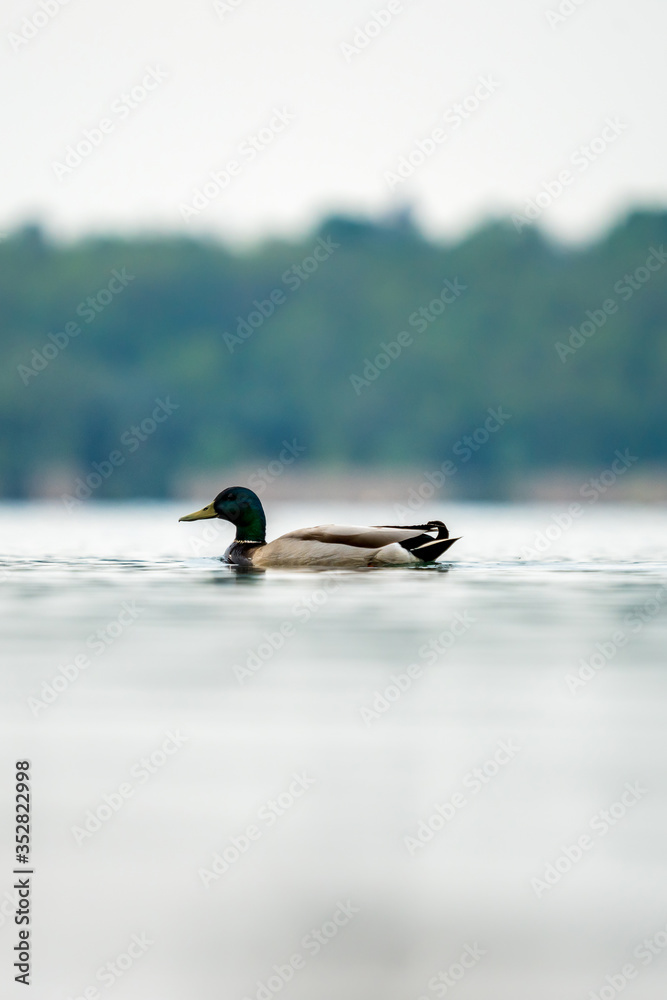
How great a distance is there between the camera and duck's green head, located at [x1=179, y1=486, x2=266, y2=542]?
13.8 metres

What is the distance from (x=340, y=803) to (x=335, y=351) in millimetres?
68065

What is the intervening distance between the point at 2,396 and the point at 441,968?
6038cm

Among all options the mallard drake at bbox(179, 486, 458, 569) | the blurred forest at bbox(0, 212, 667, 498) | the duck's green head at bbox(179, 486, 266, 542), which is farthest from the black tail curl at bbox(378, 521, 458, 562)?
the blurred forest at bbox(0, 212, 667, 498)

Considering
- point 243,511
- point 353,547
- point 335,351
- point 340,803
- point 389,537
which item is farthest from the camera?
point 335,351

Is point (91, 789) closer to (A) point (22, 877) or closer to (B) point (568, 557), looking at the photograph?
(A) point (22, 877)

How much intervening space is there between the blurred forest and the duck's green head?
40.9m

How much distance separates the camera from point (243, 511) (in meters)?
13.8

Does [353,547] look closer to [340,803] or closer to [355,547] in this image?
[355,547]

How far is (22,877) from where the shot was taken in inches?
169

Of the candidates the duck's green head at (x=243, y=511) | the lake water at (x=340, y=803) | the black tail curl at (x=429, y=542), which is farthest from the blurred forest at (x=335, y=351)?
the lake water at (x=340, y=803)

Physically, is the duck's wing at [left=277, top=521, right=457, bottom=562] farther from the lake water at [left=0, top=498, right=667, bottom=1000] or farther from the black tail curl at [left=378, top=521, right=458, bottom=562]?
the lake water at [left=0, top=498, right=667, bottom=1000]

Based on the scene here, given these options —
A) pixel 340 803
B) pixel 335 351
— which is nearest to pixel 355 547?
pixel 340 803

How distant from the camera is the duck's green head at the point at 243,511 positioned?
13.8 metres

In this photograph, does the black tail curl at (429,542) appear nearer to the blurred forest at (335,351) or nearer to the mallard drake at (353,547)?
the mallard drake at (353,547)
